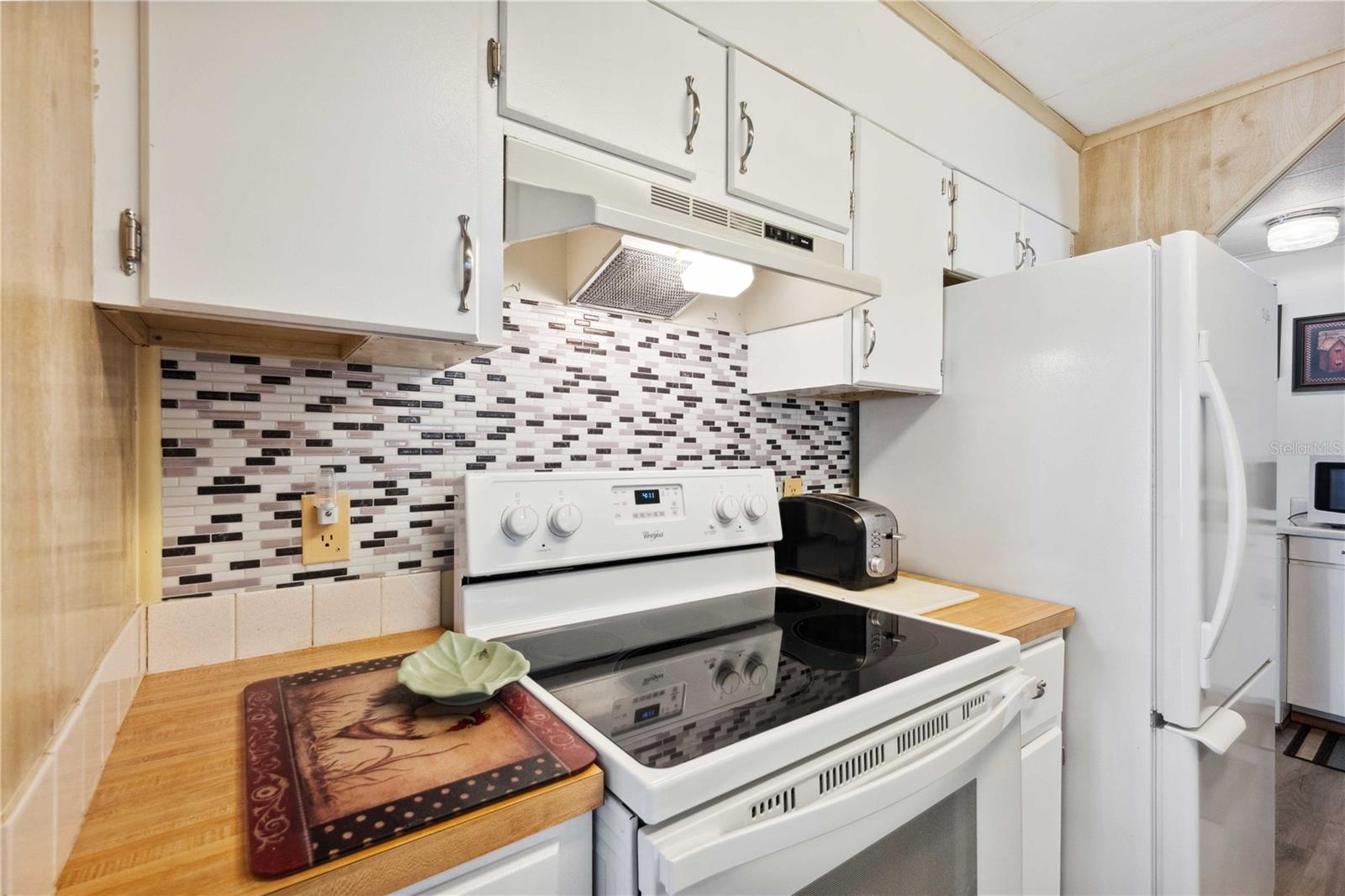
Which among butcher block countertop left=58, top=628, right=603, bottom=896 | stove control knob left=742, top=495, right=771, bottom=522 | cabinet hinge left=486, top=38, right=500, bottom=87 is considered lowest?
butcher block countertop left=58, top=628, right=603, bottom=896

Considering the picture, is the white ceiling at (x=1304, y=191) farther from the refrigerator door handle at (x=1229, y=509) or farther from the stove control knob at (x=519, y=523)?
the stove control knob at (x=519, y=523)

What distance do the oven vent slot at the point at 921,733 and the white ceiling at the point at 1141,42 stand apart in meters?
1.74

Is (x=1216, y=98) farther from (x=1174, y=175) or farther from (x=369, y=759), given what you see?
(x=369, y=759)

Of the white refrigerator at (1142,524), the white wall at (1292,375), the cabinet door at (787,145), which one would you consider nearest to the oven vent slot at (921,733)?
the white refrigerator at (1142,524)

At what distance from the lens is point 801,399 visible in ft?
6.16

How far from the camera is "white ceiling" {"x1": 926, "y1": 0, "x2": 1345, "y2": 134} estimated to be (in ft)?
5.25

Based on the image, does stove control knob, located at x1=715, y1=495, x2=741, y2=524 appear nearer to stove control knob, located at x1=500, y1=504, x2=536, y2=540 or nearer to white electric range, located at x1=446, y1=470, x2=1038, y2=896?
white electric range, located at x1=446, y1=470, x2=1038, y2=896

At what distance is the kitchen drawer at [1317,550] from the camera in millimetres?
2783

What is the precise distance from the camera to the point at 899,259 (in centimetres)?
158

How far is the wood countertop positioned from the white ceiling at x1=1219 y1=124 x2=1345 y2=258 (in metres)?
1.60

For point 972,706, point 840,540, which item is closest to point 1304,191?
point 840,540

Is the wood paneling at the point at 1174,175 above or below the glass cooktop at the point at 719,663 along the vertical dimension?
above

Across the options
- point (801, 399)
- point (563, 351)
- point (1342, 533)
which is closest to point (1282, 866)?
point (1342, 533)

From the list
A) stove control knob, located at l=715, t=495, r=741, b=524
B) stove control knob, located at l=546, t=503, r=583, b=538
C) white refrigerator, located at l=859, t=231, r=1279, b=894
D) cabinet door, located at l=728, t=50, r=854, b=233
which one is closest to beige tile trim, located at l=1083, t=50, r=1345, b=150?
white refrigerator, located at l=859, t=231, r=1279, b=894
